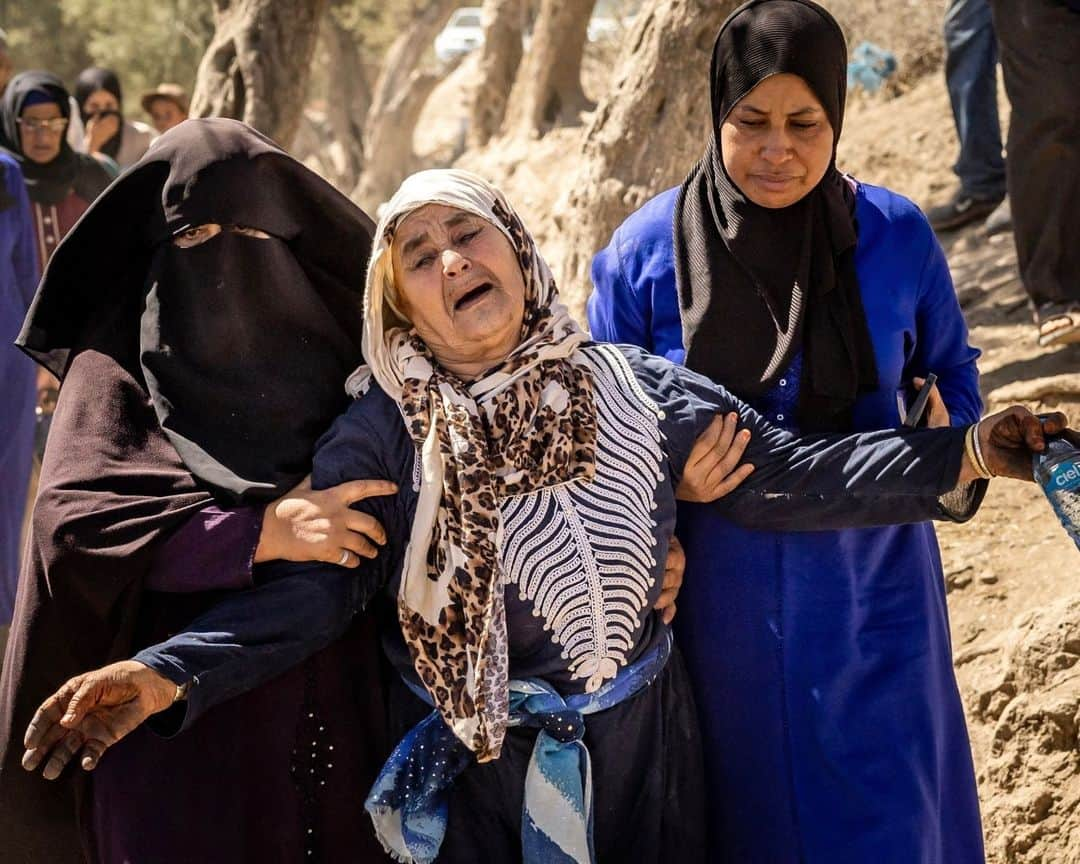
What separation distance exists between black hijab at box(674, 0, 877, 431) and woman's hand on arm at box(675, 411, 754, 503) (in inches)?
5.3

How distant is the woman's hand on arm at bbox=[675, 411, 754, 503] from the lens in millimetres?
2283

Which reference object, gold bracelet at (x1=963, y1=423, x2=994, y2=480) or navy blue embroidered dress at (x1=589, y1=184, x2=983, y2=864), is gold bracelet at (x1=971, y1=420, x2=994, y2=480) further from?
navy blue embroidered dress at (x1=589, y1=184, x2=983, y2=864)

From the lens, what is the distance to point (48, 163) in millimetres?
6246

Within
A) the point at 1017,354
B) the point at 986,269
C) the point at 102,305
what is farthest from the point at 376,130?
the point at 102,305

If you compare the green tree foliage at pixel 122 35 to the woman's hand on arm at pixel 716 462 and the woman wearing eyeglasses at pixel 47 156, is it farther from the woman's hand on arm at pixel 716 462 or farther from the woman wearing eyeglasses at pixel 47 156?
the woman's hand on arm at pixel 716 462

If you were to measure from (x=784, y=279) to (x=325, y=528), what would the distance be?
2.87ft

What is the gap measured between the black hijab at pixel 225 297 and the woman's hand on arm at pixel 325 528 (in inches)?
2.6

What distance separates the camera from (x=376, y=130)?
49.0 feet

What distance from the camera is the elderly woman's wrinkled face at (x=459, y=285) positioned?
2.22 metres

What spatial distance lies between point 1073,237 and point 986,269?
130 cm

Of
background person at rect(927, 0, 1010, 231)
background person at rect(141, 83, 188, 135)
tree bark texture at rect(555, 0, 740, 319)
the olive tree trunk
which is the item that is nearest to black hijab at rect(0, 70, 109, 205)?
tree bark texture at rect(555, 0, 740, 319)

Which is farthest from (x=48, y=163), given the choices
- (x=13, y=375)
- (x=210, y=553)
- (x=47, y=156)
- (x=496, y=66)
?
(x=496, y=66)

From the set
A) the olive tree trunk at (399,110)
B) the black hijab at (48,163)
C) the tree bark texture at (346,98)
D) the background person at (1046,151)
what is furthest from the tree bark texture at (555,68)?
the tree bark texture at (346,98)

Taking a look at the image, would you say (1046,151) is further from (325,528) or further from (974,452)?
(325,528)
